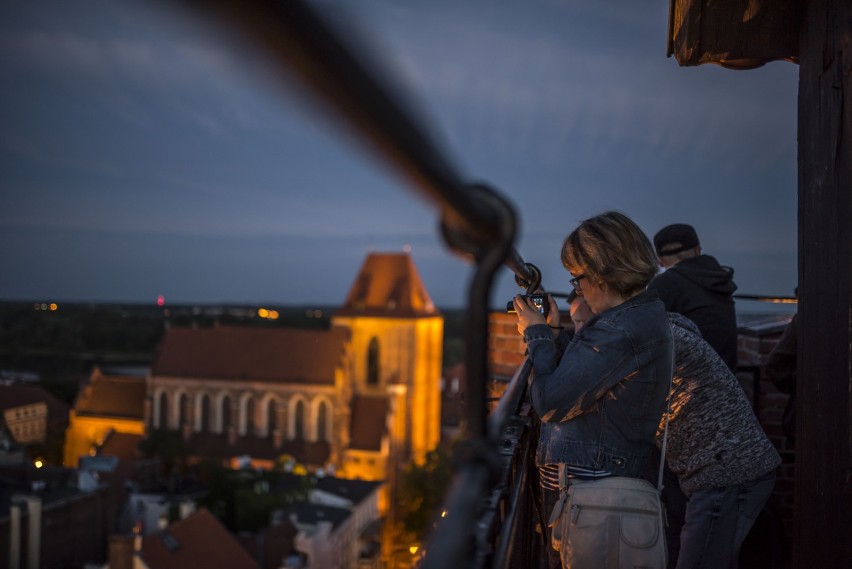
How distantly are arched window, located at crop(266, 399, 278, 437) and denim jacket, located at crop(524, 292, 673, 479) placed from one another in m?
42.8

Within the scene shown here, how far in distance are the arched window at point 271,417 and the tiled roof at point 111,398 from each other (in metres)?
8.34

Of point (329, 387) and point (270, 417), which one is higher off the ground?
point (329, 387)

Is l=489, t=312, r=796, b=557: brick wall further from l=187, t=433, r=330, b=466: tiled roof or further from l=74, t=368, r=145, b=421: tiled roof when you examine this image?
l=74, t=368, r=145, b=421: tiled roof

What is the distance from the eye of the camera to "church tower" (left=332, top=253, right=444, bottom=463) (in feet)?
140

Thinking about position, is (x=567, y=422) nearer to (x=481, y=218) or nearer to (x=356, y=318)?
(x=481, y=218)

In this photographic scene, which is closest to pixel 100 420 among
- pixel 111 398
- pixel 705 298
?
pixel 111 398

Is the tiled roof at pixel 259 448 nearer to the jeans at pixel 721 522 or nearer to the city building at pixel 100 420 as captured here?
the city building at pixel 100 420

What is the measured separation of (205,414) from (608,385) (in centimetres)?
4620

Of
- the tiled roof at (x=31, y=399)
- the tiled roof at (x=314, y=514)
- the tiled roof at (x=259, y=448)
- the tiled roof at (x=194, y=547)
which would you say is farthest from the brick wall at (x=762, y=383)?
the tiled roof at (x=31, y=399)

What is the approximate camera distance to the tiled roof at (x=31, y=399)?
1822 inches

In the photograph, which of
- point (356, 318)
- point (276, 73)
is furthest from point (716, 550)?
point (356, 318)

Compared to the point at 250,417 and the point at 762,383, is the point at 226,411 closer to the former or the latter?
the point at 250,417

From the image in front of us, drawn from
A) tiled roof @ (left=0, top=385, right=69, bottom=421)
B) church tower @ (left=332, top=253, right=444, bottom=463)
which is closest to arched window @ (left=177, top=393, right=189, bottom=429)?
tiled roof @ (left=0, top=385, right=69, bottom=421)

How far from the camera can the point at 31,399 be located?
4778cm
